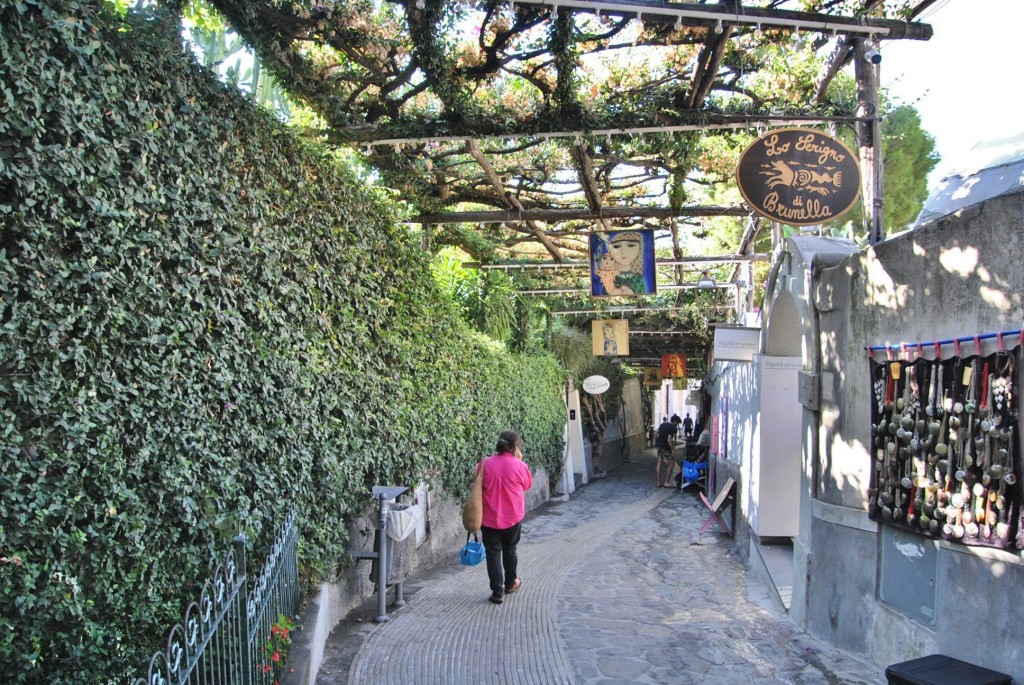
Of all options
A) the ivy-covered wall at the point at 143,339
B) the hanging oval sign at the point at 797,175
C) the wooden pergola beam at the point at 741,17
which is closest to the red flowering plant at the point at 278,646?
the ivy-covered wall at the point at 143,339

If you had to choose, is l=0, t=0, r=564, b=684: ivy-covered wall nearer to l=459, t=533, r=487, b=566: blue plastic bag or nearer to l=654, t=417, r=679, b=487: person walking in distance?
l=459, t=533, r=487, b=566: blue plastic bag

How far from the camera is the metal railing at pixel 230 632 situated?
2.95 metres

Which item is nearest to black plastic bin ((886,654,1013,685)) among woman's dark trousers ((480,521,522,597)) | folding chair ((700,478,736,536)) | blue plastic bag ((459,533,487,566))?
woman's dark trousers ((480,521,522,597))

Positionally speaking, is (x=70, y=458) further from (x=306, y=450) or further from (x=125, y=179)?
(x=306, y=450)

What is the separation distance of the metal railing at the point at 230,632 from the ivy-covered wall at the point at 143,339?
0.43 meters

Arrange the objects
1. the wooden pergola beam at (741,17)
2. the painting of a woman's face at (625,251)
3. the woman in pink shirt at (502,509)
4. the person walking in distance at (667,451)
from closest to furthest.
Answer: the wooden pergola beam at (741,17)
the woman in pink shirt at (502,509)
the painting of a woman's face at (625,251)
the person walking in distance at (667,451)

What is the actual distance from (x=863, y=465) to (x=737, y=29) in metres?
4.09

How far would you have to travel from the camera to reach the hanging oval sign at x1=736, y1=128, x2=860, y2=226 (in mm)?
7301

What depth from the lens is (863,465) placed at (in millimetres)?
6453

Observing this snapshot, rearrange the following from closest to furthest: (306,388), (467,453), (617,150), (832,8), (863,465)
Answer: (306,388), (863,465), (832,8), (617,150), (467,453)

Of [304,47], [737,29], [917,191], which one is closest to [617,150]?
[737,29]

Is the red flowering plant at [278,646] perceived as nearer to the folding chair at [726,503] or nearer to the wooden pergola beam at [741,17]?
the wooden pergola beam at [741,17]

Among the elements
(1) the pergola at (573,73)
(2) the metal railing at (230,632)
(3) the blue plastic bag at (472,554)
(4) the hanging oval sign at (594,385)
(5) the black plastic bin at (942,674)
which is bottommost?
(3) the blue plastic bag at (472,554)

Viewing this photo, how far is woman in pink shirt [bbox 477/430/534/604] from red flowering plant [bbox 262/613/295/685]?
119 inches
